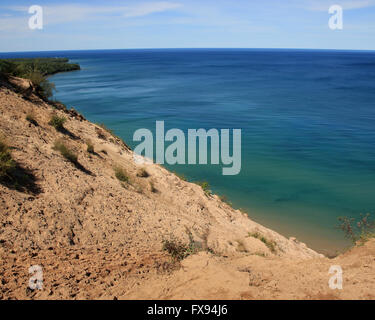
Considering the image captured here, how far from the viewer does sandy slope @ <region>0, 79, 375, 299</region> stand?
576 cm

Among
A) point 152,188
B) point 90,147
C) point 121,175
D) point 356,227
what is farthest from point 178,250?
point 356,227

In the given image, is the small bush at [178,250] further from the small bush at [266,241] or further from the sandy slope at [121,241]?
the small bush at [266,241]

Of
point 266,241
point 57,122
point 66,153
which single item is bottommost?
point 266,241

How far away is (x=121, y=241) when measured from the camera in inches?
314

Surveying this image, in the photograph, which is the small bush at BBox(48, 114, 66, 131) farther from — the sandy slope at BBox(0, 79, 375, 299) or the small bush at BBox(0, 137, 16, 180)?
the small bush at BBox(0, 137, 16, 180)

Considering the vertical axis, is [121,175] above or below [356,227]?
above

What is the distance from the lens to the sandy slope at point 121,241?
576 centimetres

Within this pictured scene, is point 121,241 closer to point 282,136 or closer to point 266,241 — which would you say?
point 266,241

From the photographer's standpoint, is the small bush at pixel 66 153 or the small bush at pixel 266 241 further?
the small bush at pixel 66 153

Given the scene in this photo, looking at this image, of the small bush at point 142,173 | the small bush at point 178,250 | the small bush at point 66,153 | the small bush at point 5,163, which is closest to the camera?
the small bush at point 178,250

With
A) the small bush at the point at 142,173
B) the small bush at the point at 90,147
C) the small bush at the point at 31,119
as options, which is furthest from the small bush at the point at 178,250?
the small bush at the point at 31,119

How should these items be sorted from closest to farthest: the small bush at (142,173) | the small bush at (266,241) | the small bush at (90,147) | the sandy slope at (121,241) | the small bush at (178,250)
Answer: the sandy slope at (121,241)
the small bush at (178,250)
the small bush at (266,241)
the small bush at (90,147)
the small bush at (142,173)
